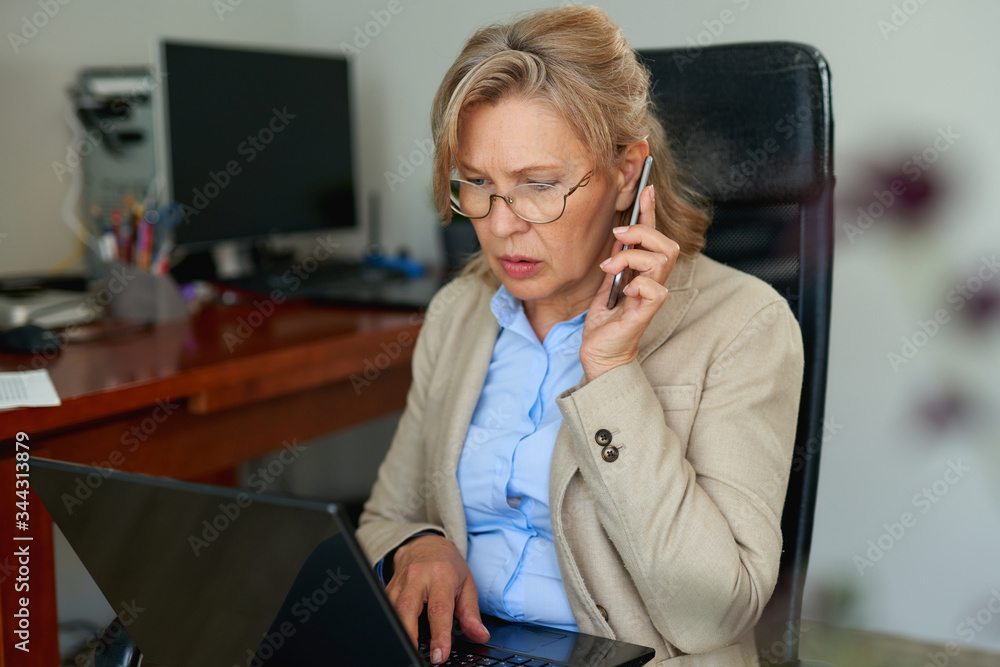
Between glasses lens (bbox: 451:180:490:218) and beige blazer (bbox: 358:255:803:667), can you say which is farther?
glasses lens (bbox: 451:180:490:218)

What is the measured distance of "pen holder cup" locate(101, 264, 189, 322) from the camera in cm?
177

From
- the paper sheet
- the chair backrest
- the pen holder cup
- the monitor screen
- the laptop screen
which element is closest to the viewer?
the laptop screen

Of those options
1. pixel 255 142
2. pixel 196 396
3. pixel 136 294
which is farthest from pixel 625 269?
pixel 255 142

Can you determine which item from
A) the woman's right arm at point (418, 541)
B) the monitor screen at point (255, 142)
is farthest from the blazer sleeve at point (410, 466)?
the monitor screen at point (255, 142)

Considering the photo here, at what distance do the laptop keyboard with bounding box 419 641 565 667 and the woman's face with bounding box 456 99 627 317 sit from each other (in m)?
0.39

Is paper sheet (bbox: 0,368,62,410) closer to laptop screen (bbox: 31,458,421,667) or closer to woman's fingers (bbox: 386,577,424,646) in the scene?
laptop screen (bbox: 31,458,421,667)

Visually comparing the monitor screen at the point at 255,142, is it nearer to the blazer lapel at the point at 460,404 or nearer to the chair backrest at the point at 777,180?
the blazer lapel at the point at 460,404

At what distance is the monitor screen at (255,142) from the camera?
1905 millimetres

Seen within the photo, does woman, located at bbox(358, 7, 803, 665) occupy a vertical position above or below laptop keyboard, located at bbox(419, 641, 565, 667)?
above

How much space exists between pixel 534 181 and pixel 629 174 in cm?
14

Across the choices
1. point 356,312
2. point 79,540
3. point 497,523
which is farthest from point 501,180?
point 356,312

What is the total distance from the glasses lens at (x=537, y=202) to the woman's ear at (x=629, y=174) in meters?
0.10

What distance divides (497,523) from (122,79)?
4.59 feet

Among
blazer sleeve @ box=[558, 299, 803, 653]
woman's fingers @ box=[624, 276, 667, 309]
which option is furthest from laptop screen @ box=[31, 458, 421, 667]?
woman's fingers @ box=[624, 276, 667, 309]
